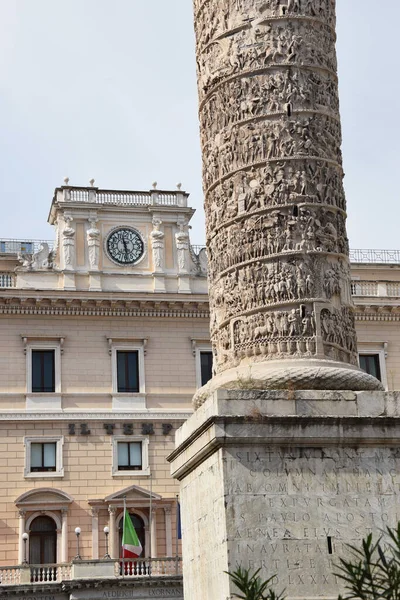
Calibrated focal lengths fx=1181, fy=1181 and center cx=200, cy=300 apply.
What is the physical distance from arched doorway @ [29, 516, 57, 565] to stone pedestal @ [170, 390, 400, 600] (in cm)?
2156

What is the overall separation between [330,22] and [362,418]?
183 inches

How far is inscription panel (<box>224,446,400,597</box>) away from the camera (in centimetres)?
1123

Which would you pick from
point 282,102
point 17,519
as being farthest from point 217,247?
point 17,519

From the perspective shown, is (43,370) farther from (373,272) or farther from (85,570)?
(373,272)

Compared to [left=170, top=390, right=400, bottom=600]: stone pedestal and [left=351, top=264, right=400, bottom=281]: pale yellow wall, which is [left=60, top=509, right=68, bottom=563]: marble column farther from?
[left=170, top=390, right=400, bottom=600]: stone pedestal

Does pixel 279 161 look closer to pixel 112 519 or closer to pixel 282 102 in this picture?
pixel 282 102

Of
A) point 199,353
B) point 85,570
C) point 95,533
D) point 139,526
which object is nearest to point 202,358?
point 199,353

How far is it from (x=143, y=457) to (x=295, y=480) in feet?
74.6

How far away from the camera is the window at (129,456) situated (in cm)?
3397

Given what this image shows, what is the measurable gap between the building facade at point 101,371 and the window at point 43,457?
4 centimetres

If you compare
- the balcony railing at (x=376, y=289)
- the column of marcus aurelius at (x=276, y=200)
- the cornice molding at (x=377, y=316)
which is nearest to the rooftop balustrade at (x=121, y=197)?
the balcony railing at (x=376, y=289)

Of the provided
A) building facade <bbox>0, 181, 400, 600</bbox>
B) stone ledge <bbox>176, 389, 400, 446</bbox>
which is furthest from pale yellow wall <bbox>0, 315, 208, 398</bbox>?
stone ledge <bbox>176, 389, 400, 446</bbox>

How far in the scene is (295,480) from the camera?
1154 cm

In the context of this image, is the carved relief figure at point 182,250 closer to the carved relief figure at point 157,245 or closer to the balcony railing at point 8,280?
the carved relief figure at point 157,245
